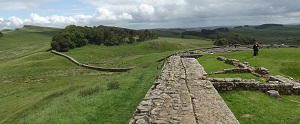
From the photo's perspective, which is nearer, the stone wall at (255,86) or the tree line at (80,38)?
the stone wall at (255,86)

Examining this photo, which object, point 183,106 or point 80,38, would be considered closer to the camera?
point 183,106

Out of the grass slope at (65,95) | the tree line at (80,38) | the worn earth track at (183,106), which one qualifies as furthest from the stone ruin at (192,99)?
the tree line at (80,38)

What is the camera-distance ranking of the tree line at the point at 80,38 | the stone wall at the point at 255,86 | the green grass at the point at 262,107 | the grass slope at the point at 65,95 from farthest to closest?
1. the tree line at the point at 80,38
2. the stone wall at the point at 255,86
3. the grass slope at the point at 65,95
4. the green grass at the point at 262,107

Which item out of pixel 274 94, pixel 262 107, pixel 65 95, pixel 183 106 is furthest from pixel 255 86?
pixel 65 95

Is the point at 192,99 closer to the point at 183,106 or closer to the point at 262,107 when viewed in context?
the point at 183,106

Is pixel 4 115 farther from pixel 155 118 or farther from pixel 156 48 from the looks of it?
pixel 156 48

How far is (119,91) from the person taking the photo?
20.6 metres

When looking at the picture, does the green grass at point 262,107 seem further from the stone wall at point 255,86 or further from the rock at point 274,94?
the stone wall at point 255,86

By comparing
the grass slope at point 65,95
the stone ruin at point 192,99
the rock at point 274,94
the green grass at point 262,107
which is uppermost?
the stone ruin at point 192,99

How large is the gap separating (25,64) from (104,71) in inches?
904

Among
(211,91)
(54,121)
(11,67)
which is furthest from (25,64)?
(211,91)

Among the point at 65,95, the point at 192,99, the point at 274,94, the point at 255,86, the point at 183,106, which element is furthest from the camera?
the point at 65,95

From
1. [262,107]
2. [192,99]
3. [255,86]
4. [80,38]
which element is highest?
[80,38]

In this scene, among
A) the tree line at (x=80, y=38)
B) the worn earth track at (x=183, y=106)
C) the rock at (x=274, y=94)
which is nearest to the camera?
the worn earth track at (x=183, y=106)
